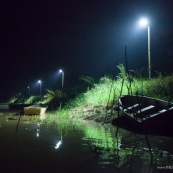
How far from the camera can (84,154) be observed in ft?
27.0

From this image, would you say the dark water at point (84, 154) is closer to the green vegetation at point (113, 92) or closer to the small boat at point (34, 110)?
the green vegetation at point (113, 92)

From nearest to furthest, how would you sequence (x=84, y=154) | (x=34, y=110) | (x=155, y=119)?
(x=84, y=154)
(x=155, y=119)
(x=34, y=110)

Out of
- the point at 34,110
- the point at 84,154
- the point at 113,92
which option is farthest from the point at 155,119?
the point at 34,110

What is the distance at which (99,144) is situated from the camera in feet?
32.3

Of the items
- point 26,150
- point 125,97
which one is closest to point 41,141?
point 26,150

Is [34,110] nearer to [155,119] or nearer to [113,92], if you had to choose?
[113,92]

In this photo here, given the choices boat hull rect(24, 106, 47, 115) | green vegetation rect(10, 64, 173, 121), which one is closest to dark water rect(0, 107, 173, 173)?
green vegetation rect(10, 64, 173, 121)

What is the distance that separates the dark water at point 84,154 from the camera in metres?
6.61

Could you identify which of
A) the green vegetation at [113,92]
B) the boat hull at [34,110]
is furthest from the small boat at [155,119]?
the boat hull at [34,110]

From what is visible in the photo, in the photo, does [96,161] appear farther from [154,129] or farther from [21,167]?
[154,129]

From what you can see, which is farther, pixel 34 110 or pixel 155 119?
pixel 34 110

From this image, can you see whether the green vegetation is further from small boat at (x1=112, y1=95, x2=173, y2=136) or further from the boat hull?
the boat hull

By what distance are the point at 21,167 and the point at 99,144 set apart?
3820mm

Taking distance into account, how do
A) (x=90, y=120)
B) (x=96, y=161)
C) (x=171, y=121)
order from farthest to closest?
1. (x=90, y=120)
2. (x=171, y=121)
3. (x=96, y=161)
